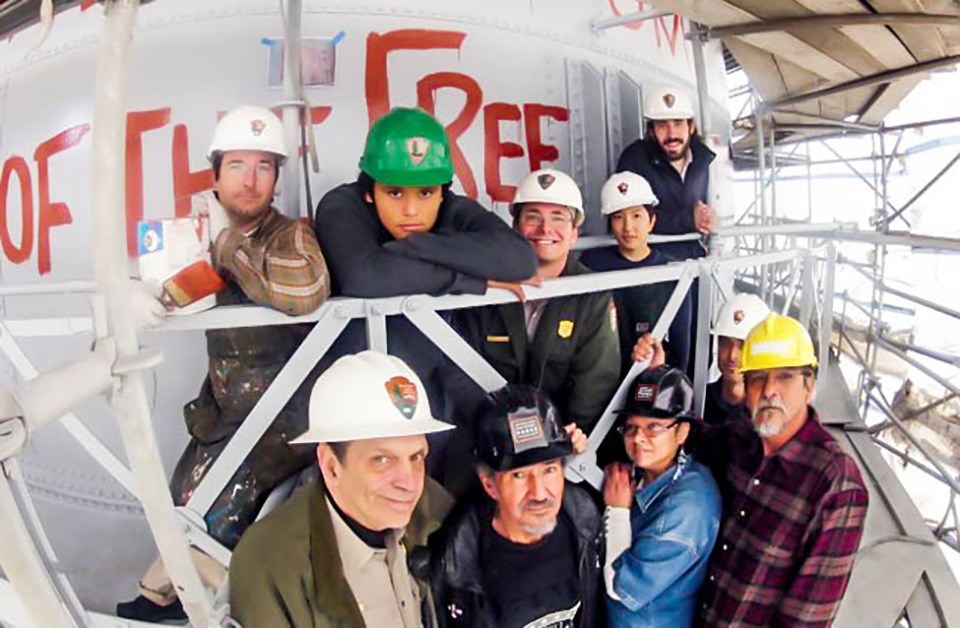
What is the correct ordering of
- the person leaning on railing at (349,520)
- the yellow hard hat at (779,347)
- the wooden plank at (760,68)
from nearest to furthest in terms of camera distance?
1. the person leaning on railing at (349,520)
2. the yellow hard hat at (779,347)
3. the wooden plank at (760,68)

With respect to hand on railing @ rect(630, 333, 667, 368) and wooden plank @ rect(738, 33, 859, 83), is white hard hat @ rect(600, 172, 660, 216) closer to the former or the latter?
hand on railing @ rect(630, 333, 667, 368)

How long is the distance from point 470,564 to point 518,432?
0.63 meters

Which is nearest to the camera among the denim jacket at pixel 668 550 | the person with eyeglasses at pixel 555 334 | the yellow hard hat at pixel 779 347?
the denim jacket at pixel 668 550

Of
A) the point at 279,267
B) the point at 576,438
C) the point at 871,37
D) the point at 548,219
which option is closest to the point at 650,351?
the point at 576,438

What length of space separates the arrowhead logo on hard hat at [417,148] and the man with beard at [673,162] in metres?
2.28

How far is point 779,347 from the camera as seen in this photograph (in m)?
3.41

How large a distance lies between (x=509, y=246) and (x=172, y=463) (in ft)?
8.90

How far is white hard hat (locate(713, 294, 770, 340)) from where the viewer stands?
4.60 metres

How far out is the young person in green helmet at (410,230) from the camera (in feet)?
9.12

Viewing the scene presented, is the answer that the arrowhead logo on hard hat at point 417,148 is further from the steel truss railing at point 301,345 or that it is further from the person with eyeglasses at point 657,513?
the person with eyeglasses at point 657,513

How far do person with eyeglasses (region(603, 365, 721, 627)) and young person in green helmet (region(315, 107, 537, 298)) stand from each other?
108 cm

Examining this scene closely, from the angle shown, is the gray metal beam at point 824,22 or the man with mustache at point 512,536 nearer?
the man with mustache at point 512,536

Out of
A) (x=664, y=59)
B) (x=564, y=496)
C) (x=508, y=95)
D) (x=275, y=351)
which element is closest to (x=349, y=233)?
(x=275, y=351)

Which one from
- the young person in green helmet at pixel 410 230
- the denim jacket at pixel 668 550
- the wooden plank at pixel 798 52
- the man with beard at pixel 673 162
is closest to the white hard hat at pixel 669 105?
the man with beard at pixel 673 162
